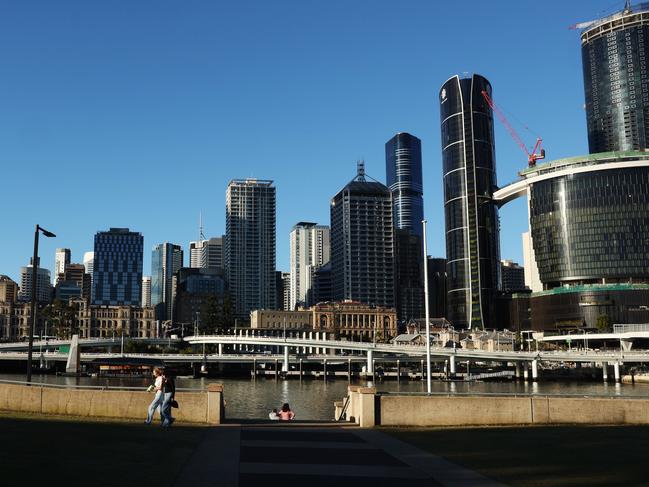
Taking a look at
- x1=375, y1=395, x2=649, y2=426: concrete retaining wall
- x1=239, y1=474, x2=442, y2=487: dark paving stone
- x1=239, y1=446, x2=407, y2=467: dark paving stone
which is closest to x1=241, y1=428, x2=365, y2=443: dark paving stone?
x1=239, y1=446, x2=407, y2=467: dark paving stone

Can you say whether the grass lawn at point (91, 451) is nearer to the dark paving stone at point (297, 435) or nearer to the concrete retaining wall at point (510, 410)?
the dark paving stone at point (297, 435)

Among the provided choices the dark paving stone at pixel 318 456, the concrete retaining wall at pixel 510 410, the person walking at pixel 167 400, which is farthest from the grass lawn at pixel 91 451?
the concrete retaining wall at pixel 510 410

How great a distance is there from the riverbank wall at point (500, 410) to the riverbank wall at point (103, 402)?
6636 mm

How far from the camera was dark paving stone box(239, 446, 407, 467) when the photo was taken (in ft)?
69.2

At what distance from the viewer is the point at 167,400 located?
27500 millimetres

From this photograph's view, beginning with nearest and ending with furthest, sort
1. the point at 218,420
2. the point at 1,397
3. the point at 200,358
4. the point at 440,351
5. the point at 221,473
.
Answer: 1. the point at 221,473
2. the point at 218,420
3. the point at 1,397
4. the point at 440,351
5. the point at 200,358

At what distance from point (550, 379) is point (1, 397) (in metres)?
158

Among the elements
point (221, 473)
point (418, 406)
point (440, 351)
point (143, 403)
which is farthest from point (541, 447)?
point (440, 351)

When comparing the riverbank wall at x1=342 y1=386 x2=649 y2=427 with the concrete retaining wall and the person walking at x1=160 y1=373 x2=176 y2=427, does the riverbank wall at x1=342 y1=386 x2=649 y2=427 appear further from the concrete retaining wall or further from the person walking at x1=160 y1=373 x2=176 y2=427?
the person walking at x1=160 y1=373 x2=176 y2=427

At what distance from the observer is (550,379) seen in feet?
563

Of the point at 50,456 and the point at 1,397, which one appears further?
the point at 1,397

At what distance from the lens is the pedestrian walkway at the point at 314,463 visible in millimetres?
18078

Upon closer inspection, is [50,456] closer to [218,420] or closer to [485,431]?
[218,420]

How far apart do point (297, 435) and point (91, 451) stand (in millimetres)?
8867
